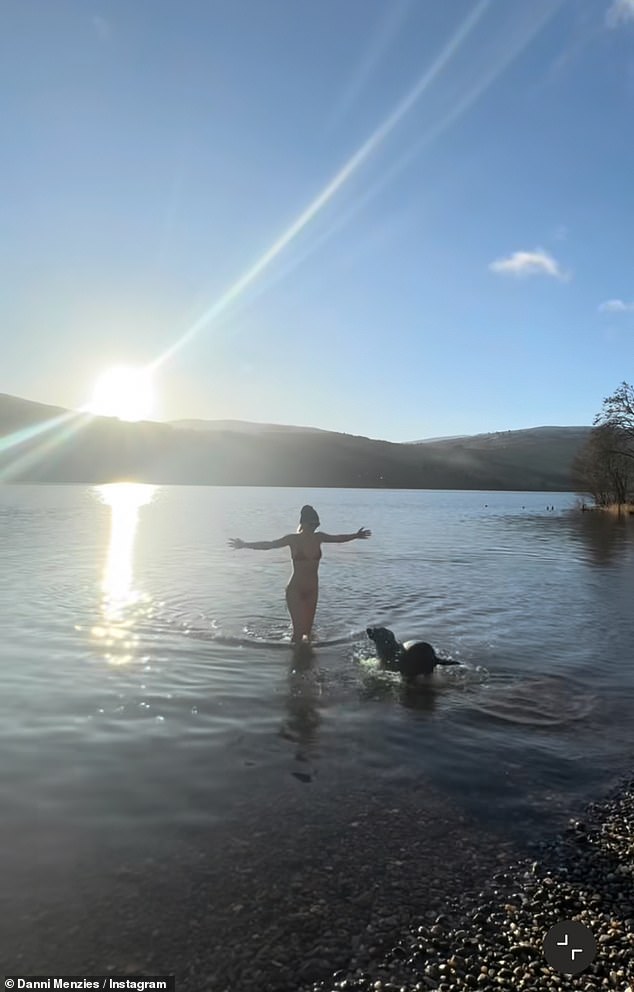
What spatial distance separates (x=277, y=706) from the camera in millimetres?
10969

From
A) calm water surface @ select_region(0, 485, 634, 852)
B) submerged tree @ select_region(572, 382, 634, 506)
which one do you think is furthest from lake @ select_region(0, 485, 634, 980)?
submerged tree @ select_region(572, 382, 634, 506)

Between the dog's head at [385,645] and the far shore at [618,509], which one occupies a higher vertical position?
the far shore at [618,509]

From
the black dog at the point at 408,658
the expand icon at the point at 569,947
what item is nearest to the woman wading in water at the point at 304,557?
the black dog at the point at 408,658

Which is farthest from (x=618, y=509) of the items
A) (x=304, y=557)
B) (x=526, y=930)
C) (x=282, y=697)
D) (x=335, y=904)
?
(x=335, y=904)

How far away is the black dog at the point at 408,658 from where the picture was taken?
43.2ft

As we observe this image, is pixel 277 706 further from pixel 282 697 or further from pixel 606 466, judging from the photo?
pixel 606 466

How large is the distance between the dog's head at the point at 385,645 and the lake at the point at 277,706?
34cm

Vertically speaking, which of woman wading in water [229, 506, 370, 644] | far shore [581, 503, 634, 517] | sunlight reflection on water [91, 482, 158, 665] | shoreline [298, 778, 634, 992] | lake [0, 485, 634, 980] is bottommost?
sunlight reflection on water [91, 482, 158, 665]

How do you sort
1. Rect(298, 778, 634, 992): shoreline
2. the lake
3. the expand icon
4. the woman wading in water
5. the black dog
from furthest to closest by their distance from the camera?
the woman wading in water → the black dog → the lake → the expand icon → Rect(298, 778, 634, 992): shoreline

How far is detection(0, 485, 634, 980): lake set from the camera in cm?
750

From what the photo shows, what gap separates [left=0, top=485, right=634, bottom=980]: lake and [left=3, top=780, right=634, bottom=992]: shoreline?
373 millimetres

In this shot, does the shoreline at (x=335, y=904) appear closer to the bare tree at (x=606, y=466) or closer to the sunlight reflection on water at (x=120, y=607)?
the sunlight reflection on water at (x=120, y=607)

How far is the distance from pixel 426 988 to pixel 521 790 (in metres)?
3.70

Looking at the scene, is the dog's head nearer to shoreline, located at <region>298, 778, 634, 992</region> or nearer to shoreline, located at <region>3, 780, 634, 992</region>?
shoreline, located at <region>3, 780, 634, 992</region>
